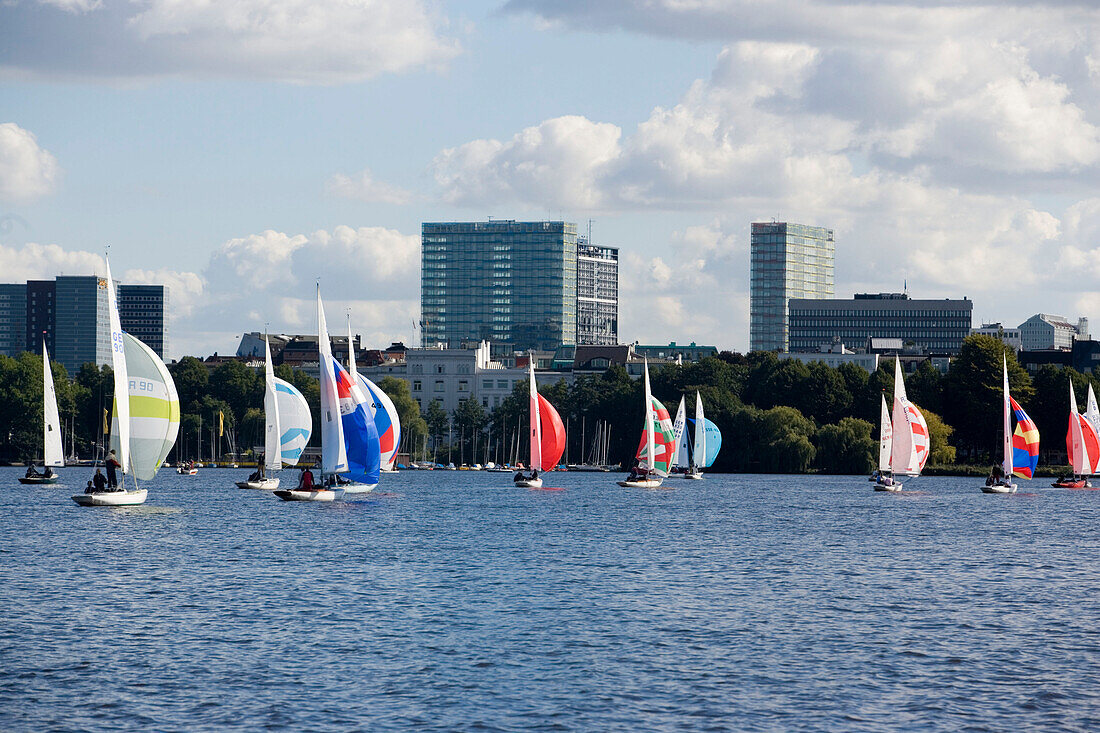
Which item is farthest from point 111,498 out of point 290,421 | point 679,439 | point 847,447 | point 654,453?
point 847,447

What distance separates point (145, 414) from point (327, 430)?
13.5 metres

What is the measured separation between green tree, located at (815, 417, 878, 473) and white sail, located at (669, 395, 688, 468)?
1829 cm

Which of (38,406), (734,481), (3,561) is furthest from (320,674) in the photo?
(38,406)

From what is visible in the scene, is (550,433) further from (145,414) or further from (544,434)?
(145,414)

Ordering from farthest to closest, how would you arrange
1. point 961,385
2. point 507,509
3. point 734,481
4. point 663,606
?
point 961,385 < point 734,481 < point 507,509 < point 663,606

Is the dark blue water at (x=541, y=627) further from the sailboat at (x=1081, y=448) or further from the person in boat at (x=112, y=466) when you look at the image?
the sailboat at (x=1081, y=448)

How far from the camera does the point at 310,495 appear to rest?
89750 mm

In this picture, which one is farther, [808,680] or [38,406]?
[38,406]

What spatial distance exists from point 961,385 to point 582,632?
5211 inches

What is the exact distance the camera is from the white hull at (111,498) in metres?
76.6

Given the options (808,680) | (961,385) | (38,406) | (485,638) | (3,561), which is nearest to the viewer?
(808,680)

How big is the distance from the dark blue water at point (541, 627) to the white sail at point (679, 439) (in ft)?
191

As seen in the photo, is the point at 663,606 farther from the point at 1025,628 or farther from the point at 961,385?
the point at 961,385

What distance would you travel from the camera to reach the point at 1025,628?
4156cm
